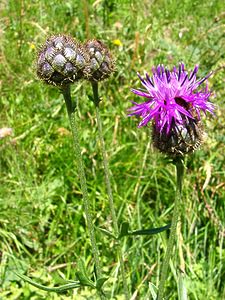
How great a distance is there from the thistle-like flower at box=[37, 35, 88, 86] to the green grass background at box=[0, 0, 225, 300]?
18.9 inches

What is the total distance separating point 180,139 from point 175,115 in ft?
0.24

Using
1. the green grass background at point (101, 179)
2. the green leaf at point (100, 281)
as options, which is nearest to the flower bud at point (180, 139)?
the green leaf at point (100, 281)

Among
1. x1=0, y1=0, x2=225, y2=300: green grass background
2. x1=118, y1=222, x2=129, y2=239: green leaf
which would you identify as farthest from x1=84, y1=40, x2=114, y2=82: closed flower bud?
x1=118, y1=222, x2=129, y2=239: green leaf

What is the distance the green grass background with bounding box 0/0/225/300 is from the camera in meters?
2.21

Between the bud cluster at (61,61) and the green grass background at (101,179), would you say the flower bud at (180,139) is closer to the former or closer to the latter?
the bud cluster at (61,61)

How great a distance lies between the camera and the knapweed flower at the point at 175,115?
1.32 m

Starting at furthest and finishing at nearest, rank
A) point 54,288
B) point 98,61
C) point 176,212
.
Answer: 1. point 98,61
2. point 54,288
3. point 176,212

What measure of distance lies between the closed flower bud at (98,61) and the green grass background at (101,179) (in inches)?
10.2

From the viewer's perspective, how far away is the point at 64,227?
2.40m

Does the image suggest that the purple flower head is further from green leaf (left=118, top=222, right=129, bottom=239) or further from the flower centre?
green leaf (left=118, top=222, right=129, bottom=239)

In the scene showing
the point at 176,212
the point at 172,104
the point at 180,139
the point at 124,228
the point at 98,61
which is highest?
the point at 98,61

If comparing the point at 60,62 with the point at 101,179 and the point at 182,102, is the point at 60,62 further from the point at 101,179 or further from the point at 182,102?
the point at 101,179

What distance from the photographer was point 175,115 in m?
1.31

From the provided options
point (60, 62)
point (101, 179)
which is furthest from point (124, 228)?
point (101, 179)
